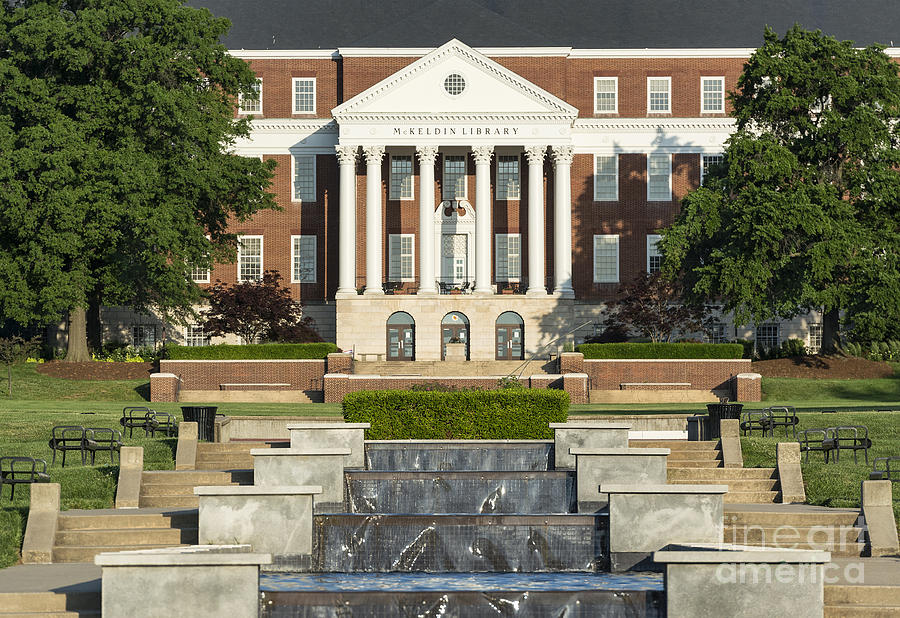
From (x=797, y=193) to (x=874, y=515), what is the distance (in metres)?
32.2

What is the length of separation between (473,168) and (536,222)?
531cm

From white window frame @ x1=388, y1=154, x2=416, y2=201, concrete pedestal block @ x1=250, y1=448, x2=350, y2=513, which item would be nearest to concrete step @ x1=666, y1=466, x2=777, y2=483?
concrete pedestal block @ x1=250, y1=448, x2=350, y2=513

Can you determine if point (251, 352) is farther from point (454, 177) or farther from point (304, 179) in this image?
point (454, 177)

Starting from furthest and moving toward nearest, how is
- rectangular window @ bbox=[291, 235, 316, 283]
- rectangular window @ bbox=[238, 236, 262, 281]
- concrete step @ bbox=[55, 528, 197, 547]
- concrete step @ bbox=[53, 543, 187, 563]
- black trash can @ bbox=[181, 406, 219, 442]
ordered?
rectangular window @ bbox=[238, 236, 262, 281] → rectangular window @ bbox=[291, 235, 316, 283] → black trash can @ bbox=[181, 406, 219, 442] → concrete step @ bbox=[55, 528, 197, 547] → concrete step @ bbox=[53, 543, 187, 563]

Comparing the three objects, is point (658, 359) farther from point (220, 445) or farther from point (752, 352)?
point (220, 445)

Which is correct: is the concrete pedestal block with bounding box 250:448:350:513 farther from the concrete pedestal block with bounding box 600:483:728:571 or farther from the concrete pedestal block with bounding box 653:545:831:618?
the concrete pedestal block with bounding box 653:545:831:618

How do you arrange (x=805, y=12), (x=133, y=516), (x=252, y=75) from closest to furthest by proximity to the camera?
(x=133, y=516) → (x=252, y=75) → (x=805, y=12)

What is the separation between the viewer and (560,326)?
6044 centimetres

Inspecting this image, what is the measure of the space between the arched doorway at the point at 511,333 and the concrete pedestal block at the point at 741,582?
46.3 m

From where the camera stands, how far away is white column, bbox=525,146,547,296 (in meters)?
61.0

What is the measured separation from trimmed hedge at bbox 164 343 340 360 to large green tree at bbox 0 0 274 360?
2367 millimetres

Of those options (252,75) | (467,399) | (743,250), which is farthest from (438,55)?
(467,399)

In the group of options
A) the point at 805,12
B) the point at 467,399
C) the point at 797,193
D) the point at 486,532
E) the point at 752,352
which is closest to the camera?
the point at 486,532

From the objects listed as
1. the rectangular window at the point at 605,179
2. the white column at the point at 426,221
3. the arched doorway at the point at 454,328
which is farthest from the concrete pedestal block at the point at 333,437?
the rectangular window at the point at 605,179
